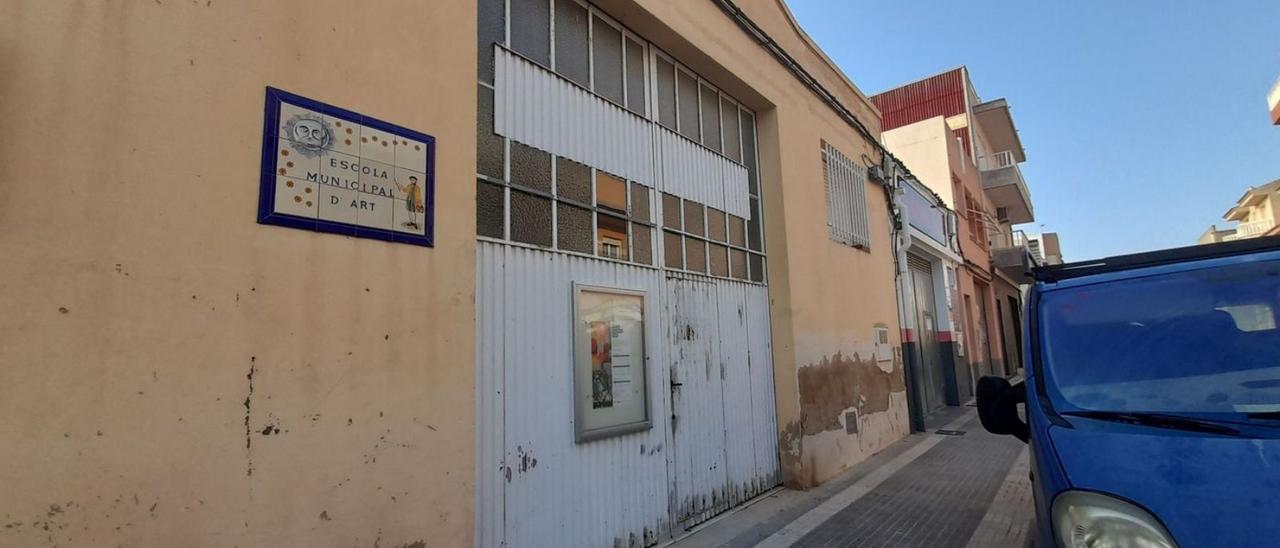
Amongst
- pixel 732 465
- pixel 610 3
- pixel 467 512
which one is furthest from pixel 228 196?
pixel 732 465

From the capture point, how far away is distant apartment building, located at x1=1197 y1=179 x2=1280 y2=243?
28.3 meters

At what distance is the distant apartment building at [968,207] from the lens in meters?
14.3

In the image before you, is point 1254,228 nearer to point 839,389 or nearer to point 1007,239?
point 1007,239

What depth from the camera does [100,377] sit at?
2316mm

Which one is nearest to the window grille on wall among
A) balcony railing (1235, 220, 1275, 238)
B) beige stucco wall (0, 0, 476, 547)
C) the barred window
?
beige stucco wall (0, 0, 476, 547)

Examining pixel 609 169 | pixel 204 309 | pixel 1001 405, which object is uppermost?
pixel 609 169

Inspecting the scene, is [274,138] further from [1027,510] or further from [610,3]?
[1027,510]

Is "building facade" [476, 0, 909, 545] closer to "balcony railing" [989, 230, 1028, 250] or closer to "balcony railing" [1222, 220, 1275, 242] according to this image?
"balcony railing" [989, 230, 1028, 250]

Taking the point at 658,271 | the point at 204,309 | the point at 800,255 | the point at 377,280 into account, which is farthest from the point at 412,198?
the point at 800,255

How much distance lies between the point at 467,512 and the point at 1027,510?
5.33 metres

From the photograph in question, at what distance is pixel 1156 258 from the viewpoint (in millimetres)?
3256

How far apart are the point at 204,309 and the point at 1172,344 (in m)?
4.52

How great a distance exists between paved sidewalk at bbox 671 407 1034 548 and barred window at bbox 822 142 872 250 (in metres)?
3.35

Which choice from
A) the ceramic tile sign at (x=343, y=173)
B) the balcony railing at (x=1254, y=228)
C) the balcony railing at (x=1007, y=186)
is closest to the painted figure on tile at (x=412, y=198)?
the ceramic tile sign at (x=343, y=173)
